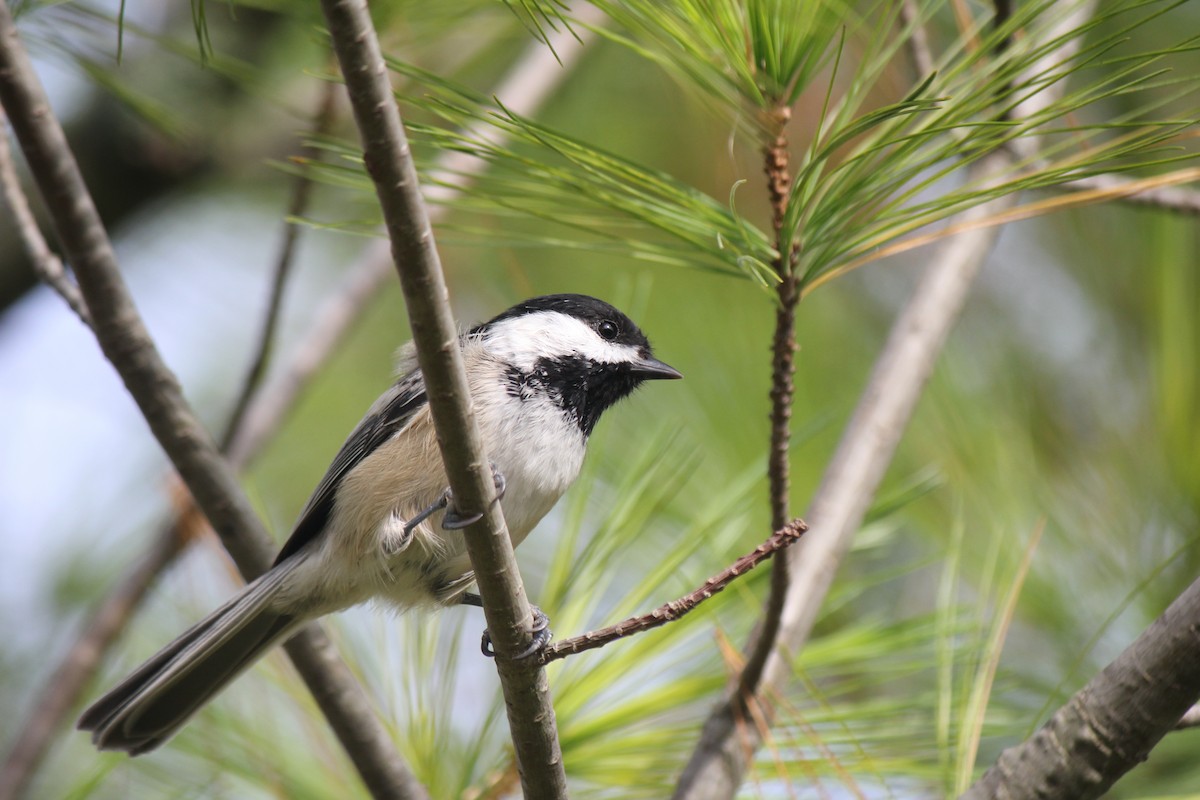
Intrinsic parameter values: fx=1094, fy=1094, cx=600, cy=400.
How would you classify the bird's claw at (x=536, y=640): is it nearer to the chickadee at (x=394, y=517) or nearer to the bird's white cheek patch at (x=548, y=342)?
the chickadee at (x=394, y=517)

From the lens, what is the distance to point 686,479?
1.80 metres

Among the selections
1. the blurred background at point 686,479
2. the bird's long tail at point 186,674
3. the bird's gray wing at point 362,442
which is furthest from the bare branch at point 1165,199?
the bird's long tail at point 186,674

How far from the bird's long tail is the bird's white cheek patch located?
1.64 ft

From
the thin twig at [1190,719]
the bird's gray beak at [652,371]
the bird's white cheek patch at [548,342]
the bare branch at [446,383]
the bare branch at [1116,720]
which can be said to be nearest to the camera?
the bare branch at [446,383]

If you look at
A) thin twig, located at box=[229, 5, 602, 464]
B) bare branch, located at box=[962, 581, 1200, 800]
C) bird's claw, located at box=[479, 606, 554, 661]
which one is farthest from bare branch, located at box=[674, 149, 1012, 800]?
thin twig, located at box=[229, 5, 602, 464]

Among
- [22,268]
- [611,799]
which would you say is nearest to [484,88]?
[22,268]

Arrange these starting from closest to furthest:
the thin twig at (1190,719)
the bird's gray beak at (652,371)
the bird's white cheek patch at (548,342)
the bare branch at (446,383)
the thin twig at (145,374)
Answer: the bare branch at (446,383), the thin twig at (1190,719), the thin twig at (145,374), the bird's white cheek patch at (548,342), the bird's gray beak at (652,371)

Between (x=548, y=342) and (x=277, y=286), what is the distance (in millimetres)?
500

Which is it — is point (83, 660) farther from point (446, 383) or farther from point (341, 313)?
point (446, 383)

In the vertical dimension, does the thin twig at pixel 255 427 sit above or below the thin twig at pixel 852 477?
above

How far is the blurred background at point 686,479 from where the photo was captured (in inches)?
67.2

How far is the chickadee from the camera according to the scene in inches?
67.0

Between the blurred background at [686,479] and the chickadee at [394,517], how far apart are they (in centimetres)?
12

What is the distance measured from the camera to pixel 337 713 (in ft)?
4.94
